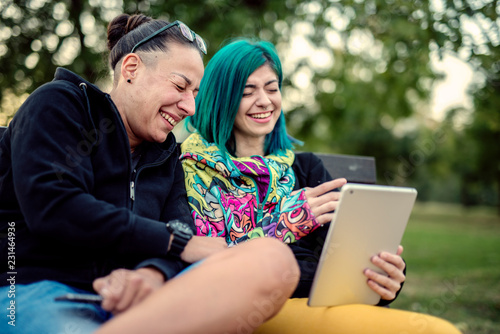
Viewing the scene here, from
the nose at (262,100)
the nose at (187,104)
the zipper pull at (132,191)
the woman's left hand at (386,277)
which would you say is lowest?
the woman's left hand at (386,277)

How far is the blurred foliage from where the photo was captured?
404 cm

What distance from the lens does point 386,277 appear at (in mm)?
1915

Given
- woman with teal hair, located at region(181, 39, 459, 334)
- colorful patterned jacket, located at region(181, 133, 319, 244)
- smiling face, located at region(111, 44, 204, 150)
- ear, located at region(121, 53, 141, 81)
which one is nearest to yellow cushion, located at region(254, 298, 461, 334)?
woman with teal hair, located at region(181, 39, 459, 334)

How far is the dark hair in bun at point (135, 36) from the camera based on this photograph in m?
2.16

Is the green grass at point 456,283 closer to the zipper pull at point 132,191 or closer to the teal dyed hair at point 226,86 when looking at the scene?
the teal dyed hair at point 226,86

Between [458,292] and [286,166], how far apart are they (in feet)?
12.6

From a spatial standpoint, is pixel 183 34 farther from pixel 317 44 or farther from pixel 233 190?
pixel 317 44

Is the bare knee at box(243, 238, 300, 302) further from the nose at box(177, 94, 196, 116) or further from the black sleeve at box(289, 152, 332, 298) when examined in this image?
the nose at box(177, 94, 196, 116)

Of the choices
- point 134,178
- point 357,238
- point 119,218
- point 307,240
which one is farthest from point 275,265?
point 307,240

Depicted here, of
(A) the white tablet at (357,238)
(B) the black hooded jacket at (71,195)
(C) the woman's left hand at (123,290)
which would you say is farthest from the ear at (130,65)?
(A) the white tablet at (357,238)

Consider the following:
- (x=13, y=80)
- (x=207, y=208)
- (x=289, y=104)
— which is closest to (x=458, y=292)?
(x=289, y=104)

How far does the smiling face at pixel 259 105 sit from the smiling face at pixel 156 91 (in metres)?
0.47

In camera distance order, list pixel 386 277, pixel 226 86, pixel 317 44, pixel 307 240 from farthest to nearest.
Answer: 1. pixel 317 44
2. pixel 226 86
3. pixel 307 240
4. pixel 386 277

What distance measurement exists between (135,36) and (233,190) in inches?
34.7
